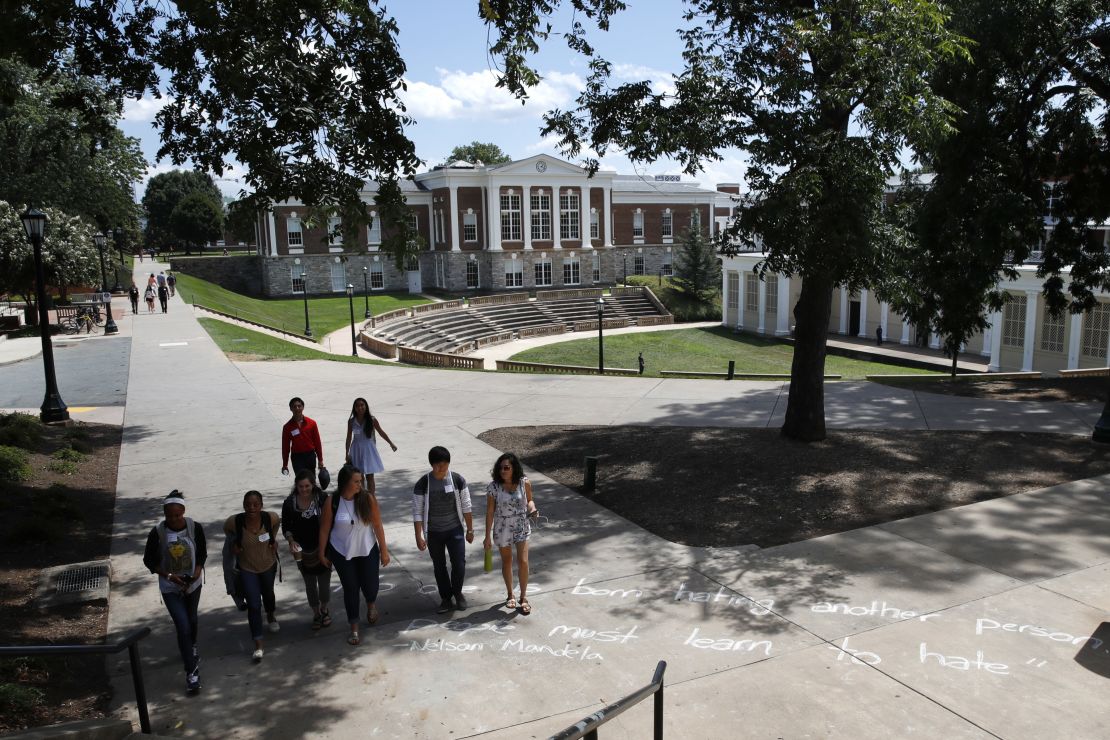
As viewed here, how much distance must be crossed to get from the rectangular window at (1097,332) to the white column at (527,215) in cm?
4060

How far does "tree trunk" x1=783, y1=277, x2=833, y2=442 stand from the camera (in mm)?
13570

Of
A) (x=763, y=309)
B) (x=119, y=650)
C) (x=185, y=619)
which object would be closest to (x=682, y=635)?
(x=185, y=619)

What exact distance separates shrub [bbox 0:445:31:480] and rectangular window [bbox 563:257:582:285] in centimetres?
5658

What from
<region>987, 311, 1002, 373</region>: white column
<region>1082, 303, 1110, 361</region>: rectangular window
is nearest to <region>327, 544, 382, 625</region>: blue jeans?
<region>1082, 303, 1110, 361</region>: rectangular window

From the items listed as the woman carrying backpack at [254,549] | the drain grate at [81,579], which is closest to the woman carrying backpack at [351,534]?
the woman carrying backpack at [254,549]

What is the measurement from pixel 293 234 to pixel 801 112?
55.5 metres

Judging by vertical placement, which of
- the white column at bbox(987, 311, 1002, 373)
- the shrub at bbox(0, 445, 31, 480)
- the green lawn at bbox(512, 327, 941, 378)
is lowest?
the green lawn at bbox(512, 327, 941, 378)

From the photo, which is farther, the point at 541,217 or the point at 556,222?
the point at 556,222

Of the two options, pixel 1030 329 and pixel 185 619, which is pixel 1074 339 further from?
pixel 185 619

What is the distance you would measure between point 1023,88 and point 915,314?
14.8ft

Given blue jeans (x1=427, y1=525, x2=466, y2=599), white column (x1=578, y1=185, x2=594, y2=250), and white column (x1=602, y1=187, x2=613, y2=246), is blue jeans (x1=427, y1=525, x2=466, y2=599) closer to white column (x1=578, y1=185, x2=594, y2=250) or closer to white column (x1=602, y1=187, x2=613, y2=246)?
white column (x1=578, y1=185, x2=594, y2=250)

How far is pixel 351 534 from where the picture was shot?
286 inches

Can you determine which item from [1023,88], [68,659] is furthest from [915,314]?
[68,659]

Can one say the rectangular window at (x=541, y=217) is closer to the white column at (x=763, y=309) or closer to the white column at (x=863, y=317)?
the white column at (x=763, y=309)
